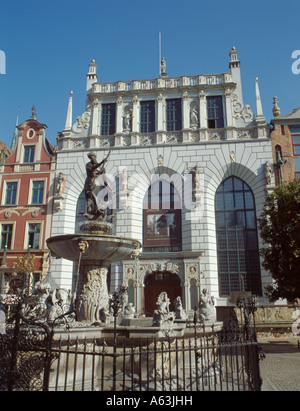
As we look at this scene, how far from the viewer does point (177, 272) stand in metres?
24.1

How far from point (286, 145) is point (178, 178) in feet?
29.2

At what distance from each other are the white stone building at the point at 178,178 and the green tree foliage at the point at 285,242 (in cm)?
676

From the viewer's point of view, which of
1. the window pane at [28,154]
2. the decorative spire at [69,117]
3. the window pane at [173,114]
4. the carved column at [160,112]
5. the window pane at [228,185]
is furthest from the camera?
the window pane at [28,154]

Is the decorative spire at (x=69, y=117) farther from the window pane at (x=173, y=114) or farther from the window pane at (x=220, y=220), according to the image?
the window pane at (x=220, y=220)

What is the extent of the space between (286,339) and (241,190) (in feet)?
37.6

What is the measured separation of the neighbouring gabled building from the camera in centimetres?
2567

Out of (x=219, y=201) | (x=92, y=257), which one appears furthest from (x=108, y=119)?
(x=92, y=257)

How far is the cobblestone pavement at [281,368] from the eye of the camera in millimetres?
8578

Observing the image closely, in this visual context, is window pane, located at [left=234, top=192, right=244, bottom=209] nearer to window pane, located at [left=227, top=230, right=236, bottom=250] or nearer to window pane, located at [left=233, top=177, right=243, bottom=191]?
window pane, located at [left=233, top=177, right=243, bottom=191]

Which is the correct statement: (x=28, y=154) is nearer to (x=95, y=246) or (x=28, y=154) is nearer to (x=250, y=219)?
(x=250, y=219)

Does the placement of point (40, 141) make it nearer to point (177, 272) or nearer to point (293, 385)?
point (177, 272)

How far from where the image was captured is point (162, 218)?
85.8 feet

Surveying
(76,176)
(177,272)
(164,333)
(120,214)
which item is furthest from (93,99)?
(164,333)

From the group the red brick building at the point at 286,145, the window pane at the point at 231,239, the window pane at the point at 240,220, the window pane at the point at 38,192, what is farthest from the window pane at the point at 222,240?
the window pane at the point at 38,192
